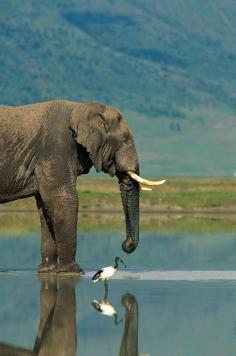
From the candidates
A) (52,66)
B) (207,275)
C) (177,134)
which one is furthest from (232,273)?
(52,66)

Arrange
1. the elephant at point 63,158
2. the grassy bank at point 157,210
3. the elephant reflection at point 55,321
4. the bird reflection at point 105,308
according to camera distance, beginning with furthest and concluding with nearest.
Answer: the grassy bank at point 157,210
the elephant at point 63,158
the bird reflection at point 105,308
the elephant reflection at point 55,321

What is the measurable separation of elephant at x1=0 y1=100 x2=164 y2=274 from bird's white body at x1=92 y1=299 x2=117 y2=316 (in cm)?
382

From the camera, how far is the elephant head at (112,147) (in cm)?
2227

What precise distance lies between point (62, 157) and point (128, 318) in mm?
6309

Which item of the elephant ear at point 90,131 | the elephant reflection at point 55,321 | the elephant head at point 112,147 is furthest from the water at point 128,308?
the elephant ear at point 90,131

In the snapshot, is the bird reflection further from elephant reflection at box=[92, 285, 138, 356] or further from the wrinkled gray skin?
the wrinkled gray skin

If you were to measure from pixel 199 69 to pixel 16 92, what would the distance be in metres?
31.4

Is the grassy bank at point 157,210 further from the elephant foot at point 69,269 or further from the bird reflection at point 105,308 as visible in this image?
the bird reflection at point 105,308

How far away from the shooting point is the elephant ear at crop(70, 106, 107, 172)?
2227 cm

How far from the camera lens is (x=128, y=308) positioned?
1741 centimetres

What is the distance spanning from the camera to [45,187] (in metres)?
22.3

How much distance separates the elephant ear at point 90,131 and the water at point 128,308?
6.13ft

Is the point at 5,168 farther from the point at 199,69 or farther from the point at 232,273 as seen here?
the point at 199,69

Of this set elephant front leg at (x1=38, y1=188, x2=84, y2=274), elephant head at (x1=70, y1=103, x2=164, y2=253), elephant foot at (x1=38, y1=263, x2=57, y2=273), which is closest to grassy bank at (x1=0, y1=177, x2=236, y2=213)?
elephant foot at (x1=38, y1=263, x2=57, y2=273)
